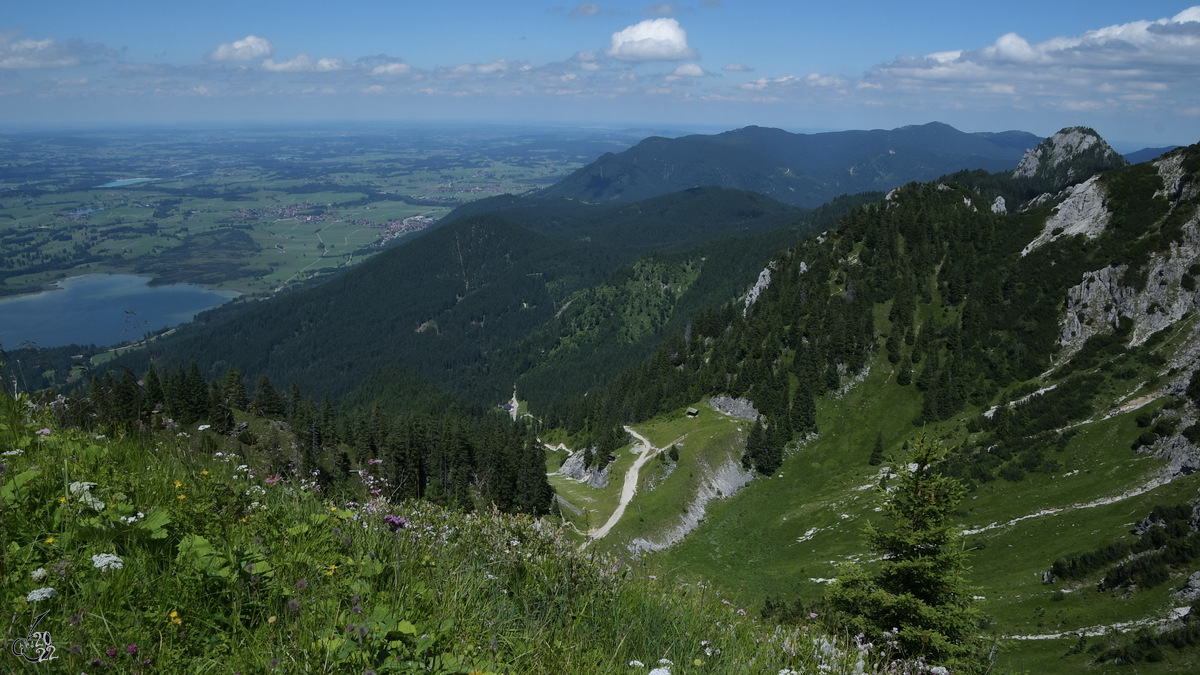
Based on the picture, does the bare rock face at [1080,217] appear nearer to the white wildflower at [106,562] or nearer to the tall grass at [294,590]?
the tall grass at [294,590]

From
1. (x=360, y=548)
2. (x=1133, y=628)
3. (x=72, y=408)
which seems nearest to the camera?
(x=360, y=548)

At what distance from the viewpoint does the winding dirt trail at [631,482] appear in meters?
70.0

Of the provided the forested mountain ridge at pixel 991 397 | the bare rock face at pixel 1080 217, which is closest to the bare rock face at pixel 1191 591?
the forested mountain ridge at pixel 991 397

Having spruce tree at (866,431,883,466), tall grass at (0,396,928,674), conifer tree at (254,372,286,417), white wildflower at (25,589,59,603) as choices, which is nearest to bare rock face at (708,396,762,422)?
spruce tree at (866,431,883,466)

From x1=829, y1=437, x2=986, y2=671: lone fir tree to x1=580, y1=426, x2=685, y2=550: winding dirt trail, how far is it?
45262 millimetres

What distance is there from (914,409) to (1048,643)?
200 feet

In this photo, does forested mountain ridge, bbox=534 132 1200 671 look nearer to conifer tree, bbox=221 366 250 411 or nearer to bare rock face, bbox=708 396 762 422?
bare rock face, bbox=708 396 762 422

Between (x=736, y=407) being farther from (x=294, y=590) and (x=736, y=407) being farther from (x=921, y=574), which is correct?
(x=294, y=590)

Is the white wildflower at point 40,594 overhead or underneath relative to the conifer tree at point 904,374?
overhead

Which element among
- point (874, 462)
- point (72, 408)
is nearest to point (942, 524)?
point (72, 408)

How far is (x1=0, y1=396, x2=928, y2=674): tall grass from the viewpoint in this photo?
3.63 meters

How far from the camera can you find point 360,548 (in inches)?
221

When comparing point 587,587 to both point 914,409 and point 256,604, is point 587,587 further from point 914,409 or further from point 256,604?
point 914,409

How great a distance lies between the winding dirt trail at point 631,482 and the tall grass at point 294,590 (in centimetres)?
5930
